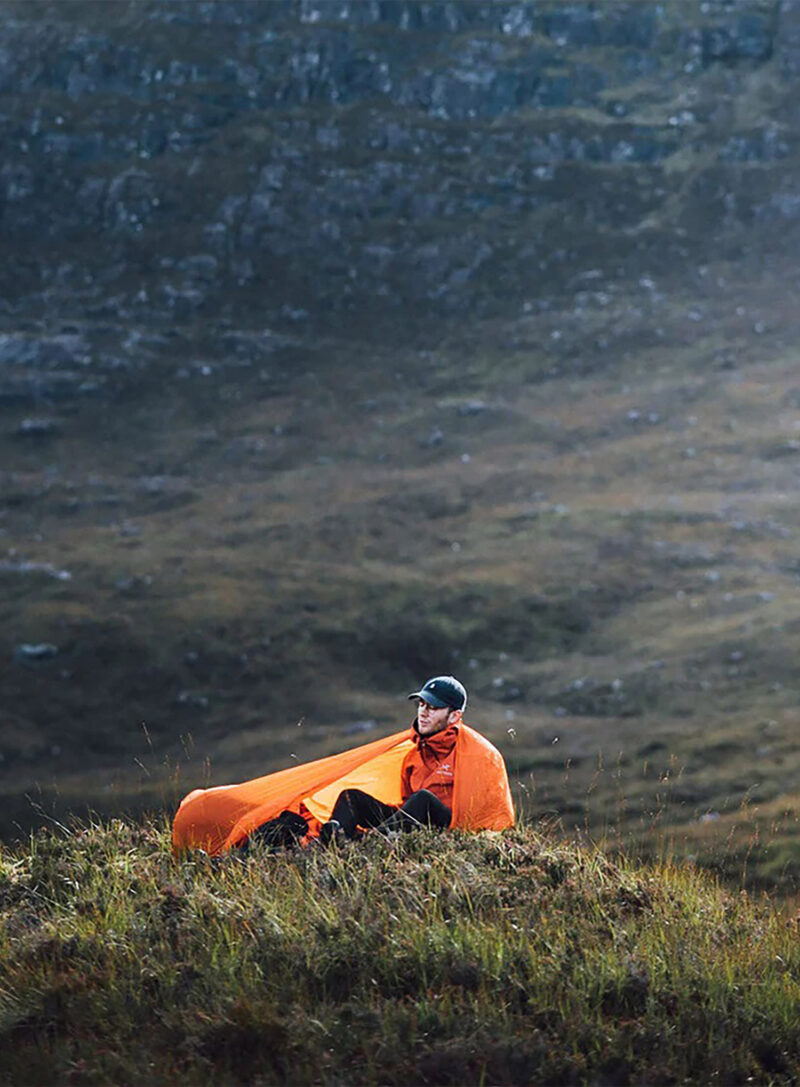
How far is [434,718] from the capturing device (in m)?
9.70

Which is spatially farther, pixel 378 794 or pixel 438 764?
pixel 378 794

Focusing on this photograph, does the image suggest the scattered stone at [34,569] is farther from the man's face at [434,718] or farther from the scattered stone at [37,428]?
the man's face at [434,718]

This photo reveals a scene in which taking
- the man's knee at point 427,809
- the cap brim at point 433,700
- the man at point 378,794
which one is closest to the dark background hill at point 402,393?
the man at point 378,794

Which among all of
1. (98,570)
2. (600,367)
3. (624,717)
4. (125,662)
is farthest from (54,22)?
(624,717)

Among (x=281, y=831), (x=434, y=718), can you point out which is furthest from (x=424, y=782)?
(x=281, y=831)

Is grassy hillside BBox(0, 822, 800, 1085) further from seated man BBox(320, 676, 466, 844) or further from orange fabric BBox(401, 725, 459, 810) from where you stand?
orange fabric BBox(401, 725, 459, 810)

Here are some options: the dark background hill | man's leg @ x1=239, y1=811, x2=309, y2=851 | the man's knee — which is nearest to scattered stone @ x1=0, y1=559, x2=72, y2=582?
the dark background hill

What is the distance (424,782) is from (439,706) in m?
0.64

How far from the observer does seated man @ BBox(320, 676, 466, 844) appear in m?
8.88

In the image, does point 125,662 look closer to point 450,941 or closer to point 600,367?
point 600,367

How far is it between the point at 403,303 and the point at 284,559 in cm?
2265

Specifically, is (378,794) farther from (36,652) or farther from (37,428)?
(37,428)

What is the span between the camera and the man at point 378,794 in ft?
29.5

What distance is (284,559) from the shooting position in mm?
48469
